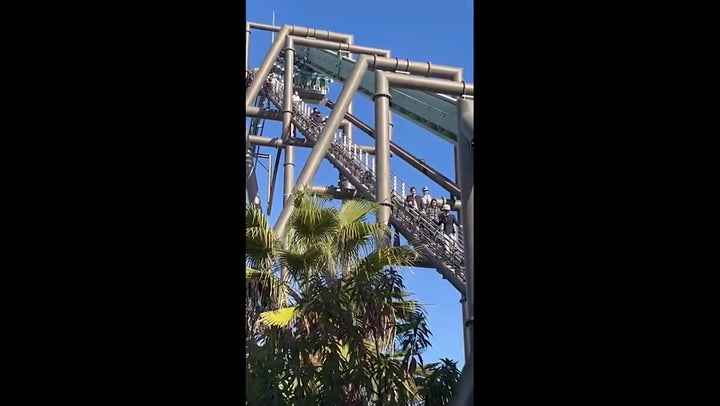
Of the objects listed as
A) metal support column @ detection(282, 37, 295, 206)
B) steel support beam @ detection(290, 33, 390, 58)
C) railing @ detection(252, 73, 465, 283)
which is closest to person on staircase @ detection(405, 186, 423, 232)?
railing @ detection(252, 73, 465, 283)

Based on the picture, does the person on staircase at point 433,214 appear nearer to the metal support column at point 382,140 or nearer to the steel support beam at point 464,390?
the metal support column at point 382,140

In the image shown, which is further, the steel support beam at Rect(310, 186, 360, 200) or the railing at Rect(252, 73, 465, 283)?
the steel support beam at Rect(310, 186, 360, 200)

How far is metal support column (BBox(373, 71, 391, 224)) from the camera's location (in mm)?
16938

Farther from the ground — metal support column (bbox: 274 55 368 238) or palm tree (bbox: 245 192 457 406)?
metal support column (bbox: 274 55 368 238)

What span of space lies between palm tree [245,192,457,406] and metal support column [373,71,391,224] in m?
7.76

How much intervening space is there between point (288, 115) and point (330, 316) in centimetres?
1719

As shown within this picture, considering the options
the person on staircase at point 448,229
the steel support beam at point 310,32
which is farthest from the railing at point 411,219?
the steel support beam at point 310,32

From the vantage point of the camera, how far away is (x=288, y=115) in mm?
24500

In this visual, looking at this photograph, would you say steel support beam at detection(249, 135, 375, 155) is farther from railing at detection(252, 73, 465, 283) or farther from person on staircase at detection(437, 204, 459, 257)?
person on staircase at detection(437, 204, 459, 257)
